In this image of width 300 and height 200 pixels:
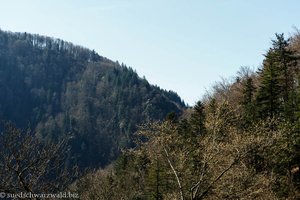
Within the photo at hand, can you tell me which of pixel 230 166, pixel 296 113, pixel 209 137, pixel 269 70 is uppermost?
pixel 269 70

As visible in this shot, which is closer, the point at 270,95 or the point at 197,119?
the point at 270,95

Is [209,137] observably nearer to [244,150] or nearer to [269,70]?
[244,150]

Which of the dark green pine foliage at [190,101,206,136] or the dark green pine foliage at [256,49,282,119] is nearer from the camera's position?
the dark green pine foliage at [256,49,282,119]

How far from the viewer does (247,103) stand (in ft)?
148

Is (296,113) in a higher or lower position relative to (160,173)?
higher

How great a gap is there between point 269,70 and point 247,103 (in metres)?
5.39

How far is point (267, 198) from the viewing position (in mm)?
21750

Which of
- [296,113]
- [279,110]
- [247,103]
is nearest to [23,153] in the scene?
[296,113]

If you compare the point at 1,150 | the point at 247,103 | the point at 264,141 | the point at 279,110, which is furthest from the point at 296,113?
the point at 1,150

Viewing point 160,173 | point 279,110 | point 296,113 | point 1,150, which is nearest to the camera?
point 1,150

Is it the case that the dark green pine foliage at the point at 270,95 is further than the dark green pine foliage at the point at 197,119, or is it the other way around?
the dark green pine foliage at the point at 197,119

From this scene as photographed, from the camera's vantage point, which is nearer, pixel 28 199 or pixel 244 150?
pixel 28 199

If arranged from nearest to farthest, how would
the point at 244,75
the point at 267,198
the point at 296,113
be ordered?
the point at 267,198 → the point at 296,113 → the point at 244,75

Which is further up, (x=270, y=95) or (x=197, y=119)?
(x=270, y=95)
